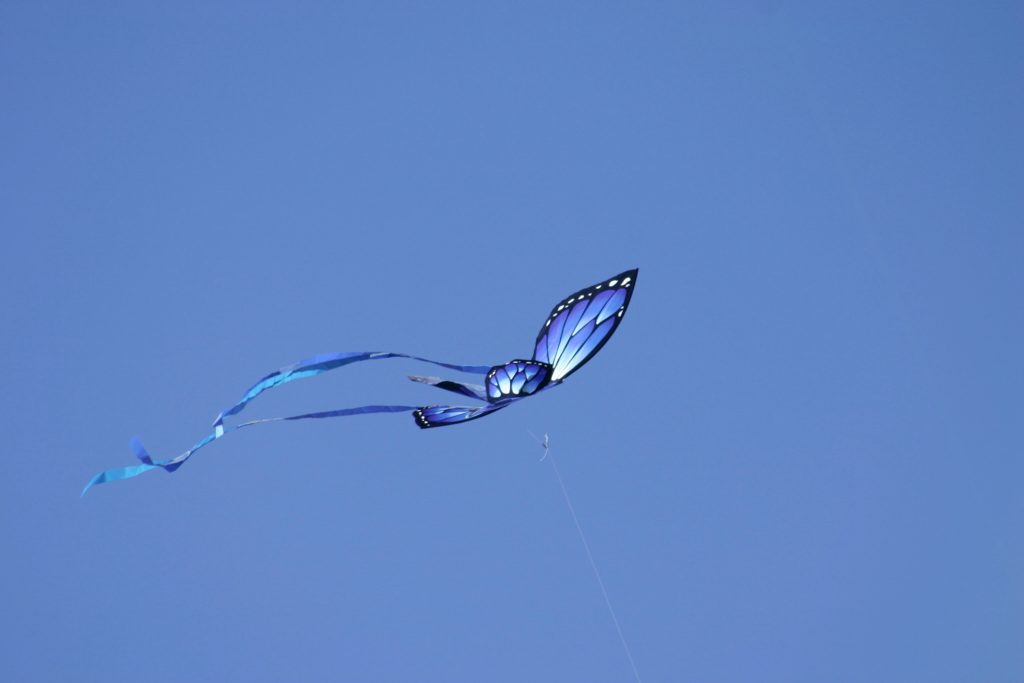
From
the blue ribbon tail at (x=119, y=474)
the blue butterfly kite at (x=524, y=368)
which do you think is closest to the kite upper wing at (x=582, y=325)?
the blue butterfly kite at (x=524, y=368)

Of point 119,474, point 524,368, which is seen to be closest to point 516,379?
point 524,368

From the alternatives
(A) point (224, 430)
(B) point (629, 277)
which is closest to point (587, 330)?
(B) point (629, 277)

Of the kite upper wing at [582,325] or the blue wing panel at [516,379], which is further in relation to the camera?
the kite upper wing at [582,325]

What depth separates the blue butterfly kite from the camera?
320 centimetres

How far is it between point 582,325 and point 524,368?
1.03 ft

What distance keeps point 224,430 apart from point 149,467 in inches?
8.2

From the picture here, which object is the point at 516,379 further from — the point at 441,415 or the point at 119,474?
the point at 119,474

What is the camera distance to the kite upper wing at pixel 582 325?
3.44m

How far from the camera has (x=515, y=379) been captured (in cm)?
328

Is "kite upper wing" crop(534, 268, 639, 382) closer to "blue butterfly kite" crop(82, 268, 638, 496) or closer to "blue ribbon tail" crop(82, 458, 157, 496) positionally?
"blue butterfly kite" crop(82, 268, 638, 496)

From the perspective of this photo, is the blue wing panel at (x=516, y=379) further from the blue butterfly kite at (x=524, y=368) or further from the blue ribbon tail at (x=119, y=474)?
the blue ribbon tail at (x=119, y=474)

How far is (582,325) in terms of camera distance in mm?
3502

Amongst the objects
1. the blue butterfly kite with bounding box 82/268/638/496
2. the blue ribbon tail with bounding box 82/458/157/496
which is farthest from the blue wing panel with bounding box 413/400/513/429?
the blue ribbon tail with bounding box 82/458/157/496

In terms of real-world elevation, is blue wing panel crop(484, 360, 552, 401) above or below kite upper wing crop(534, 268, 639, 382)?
below
